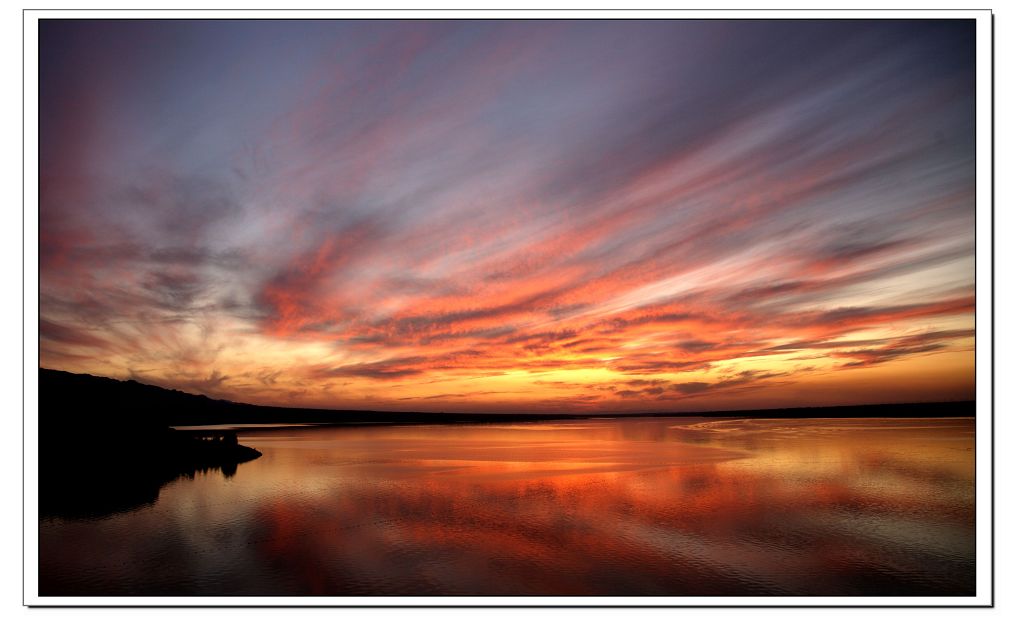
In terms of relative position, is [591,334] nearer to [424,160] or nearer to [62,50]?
[424,160]

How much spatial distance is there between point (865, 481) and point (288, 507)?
14.5 m

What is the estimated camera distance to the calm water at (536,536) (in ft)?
24.6

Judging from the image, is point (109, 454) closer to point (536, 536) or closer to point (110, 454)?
point (110, 454)

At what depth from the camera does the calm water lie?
7488mm

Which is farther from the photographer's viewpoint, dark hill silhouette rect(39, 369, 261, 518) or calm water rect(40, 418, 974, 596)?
dark hill silhouette rect(39, 369, 261, 518)

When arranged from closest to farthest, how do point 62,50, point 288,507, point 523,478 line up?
1. point 62,50
2. point 288,507
3. point 523,478

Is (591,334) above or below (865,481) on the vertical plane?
above

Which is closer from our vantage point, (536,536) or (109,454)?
(536,536)

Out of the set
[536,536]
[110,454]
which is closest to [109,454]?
[110,454]

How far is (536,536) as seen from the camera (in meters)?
9.90

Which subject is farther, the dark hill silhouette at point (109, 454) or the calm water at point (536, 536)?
the dark hill silhouette at point (109, 454)
